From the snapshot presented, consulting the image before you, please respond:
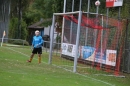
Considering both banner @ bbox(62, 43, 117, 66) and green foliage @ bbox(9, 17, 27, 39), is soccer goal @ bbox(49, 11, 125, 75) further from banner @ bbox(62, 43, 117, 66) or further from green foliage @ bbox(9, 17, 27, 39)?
green foliage @ bbox(9, 17, 27, 39)

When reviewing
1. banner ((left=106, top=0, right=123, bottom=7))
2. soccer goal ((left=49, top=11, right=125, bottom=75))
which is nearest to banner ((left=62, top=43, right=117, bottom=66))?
soccer goal ((left=49, top=11, right=125, bottom=75))

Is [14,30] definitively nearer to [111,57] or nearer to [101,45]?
[101,45]

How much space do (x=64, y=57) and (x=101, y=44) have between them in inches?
175

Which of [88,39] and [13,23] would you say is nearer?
[88,39]

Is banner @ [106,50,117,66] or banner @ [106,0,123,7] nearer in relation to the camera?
banner @ [106,0,123,7]

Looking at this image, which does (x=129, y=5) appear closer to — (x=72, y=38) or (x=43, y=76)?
(x=72, y=38)

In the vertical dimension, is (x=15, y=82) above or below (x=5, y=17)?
below

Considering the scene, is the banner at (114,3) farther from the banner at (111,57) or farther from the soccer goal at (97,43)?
the banner at (111,57)

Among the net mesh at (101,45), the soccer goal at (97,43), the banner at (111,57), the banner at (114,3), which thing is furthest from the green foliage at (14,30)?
the banner at (111,57)

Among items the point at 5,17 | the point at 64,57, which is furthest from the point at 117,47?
the point at 5,17

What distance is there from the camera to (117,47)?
58.1 ft

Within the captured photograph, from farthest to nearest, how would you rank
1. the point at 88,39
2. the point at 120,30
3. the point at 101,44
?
the point at 88,39
the point at 101,44
the point at 120,30

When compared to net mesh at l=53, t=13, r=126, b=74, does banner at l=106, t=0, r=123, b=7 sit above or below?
above

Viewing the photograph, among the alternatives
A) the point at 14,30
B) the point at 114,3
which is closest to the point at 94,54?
the point at 114,3
